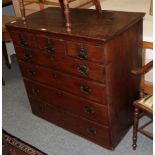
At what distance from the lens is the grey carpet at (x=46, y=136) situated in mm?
2092

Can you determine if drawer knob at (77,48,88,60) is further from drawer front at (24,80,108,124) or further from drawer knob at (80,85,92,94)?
drawer front at (24,80,108,124)

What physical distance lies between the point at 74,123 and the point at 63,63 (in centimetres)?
56

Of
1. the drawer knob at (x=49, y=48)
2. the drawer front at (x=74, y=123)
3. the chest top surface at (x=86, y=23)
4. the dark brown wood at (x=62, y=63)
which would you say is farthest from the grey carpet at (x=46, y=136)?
the chest top surface at (x=86, y=23)

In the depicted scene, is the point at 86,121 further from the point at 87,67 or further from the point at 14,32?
the point at 14,32

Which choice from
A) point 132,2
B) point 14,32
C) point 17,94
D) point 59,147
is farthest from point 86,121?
point 132,2

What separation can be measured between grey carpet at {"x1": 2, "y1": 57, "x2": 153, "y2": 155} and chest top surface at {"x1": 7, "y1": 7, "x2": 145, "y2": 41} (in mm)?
923

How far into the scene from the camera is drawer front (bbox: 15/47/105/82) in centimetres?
175

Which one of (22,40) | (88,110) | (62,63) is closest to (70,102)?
(88,110)

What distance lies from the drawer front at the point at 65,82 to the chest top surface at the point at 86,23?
34cm

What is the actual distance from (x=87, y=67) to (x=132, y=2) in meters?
1.56

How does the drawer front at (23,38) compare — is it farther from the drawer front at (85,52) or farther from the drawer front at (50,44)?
the drawer front at (85,52)

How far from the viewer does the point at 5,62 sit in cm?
348

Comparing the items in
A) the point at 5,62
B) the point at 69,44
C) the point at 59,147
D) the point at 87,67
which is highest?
the point at 69,44

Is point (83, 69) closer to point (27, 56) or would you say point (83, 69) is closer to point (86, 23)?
point (86, 23)
